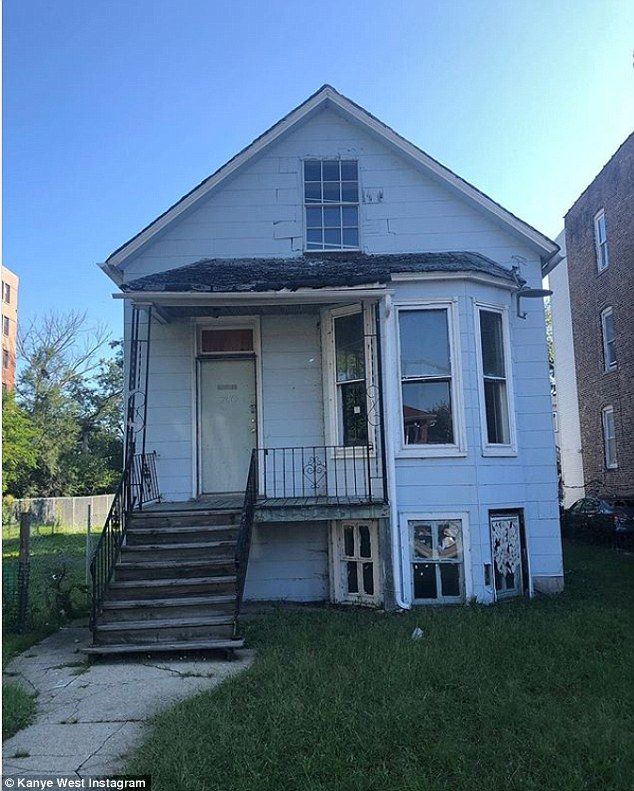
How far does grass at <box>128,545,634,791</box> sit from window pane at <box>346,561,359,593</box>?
5.89 feet

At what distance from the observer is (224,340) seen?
9742mm

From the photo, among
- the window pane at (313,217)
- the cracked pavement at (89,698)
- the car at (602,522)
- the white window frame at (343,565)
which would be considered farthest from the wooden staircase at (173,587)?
the car at (602,522)

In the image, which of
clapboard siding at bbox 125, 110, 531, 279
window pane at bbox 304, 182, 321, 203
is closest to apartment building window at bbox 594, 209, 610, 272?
clapboard siding at bbox 125, 110, 531, 279

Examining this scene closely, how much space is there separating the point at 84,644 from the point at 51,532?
18.8m

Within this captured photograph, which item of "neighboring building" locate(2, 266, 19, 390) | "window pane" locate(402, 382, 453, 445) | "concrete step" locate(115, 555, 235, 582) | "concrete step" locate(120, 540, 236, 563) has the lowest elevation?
"concrete step" locate(115, 555, 235, 582)

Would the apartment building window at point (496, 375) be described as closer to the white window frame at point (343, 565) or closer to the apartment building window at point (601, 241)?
the white window frame at point (343, 565)

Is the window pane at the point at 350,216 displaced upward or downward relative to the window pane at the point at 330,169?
downward

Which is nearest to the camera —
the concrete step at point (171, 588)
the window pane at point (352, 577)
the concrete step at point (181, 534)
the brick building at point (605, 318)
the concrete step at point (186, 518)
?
the concrete step at point (171, 588)

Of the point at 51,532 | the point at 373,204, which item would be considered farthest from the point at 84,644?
the point at 51,532

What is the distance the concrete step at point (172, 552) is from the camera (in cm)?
746

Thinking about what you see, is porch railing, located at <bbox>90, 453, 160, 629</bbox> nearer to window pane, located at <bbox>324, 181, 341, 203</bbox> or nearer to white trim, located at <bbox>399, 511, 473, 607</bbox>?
white trim, located at <bbox>399, 511, 473, 607</bbox>

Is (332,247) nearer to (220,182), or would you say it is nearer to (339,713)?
(220,182)

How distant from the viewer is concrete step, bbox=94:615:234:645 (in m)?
6.58

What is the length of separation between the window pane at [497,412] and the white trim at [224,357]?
3.21m
